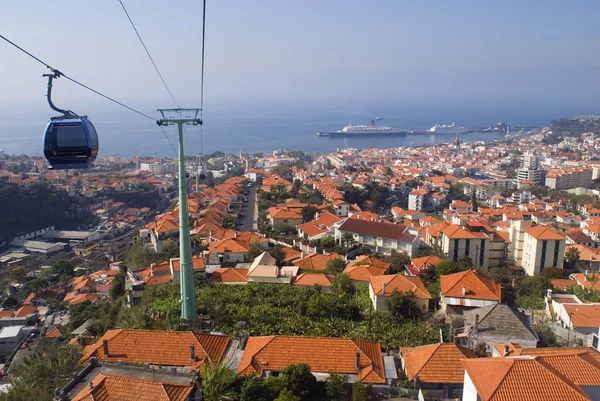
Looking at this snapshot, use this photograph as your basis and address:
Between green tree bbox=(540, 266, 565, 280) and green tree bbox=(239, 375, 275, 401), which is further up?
green tree bbox=(239, 375, 275, 401)

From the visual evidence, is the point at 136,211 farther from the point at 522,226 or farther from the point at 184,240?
the point at 184,240

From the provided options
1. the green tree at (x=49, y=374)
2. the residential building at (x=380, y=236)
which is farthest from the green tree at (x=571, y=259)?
the green tree at (x=49, y=374)

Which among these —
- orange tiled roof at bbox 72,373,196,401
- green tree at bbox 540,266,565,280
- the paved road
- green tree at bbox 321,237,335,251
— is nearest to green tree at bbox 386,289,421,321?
orange tiled roof at bbox 72,373,196,401

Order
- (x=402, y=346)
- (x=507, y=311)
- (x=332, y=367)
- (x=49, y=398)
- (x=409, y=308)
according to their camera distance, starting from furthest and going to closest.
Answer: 1. (x=409, y=308)
2. (x=507, y=311)
3. (x=402, y=346)
4. (x=332, y=367)
5. (x=49, y=398)

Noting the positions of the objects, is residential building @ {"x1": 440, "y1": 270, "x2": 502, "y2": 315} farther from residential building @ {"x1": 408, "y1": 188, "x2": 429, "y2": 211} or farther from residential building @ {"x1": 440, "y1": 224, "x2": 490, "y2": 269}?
residential building @ {"x1": 408, "y1": 188, "x2": 429, "y2": 211}

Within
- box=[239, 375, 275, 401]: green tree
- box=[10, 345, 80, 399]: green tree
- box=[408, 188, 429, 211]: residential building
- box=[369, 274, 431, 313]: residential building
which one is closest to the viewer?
box=[239, 375, 275, 401]: green tree

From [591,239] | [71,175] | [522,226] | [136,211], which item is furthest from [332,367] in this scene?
[71,175]

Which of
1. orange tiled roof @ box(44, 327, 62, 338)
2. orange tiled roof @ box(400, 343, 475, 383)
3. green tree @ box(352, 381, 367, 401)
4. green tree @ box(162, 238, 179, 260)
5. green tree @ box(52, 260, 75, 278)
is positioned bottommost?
green tree @ box(52, 260, 75, 278)
